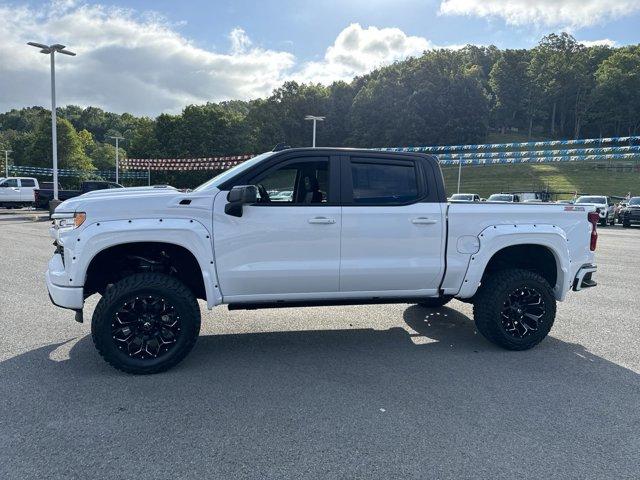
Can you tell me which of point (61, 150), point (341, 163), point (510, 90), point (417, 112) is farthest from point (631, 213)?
point (510, 90)

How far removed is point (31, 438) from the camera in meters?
3.15

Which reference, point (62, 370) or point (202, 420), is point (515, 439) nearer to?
point (202, 420)

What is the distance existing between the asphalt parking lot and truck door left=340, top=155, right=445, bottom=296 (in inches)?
30.1

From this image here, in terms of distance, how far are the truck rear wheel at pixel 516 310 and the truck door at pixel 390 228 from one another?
59 centimetres

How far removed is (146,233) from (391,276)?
229cm

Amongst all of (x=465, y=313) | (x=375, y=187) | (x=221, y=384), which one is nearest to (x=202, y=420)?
(x=221, y=384)

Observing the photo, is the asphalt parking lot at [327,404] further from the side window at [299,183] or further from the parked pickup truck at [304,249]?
the side window at [299,183]

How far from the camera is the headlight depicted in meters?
4.14

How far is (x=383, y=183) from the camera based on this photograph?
484 centimetres

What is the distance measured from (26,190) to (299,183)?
29667 mm

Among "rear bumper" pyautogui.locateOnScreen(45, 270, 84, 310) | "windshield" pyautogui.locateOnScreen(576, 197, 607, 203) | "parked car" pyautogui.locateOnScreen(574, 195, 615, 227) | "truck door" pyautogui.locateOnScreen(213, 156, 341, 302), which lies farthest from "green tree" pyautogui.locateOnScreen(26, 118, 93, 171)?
"truck door" pyautogui.locateOnScreen(213, 156, 341, 302)

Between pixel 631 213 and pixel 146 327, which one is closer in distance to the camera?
pixel 146 327

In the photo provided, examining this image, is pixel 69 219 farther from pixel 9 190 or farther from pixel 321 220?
pixel 9 190

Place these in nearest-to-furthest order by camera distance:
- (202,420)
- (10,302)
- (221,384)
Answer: (202,420), (221,384), (10,302)
